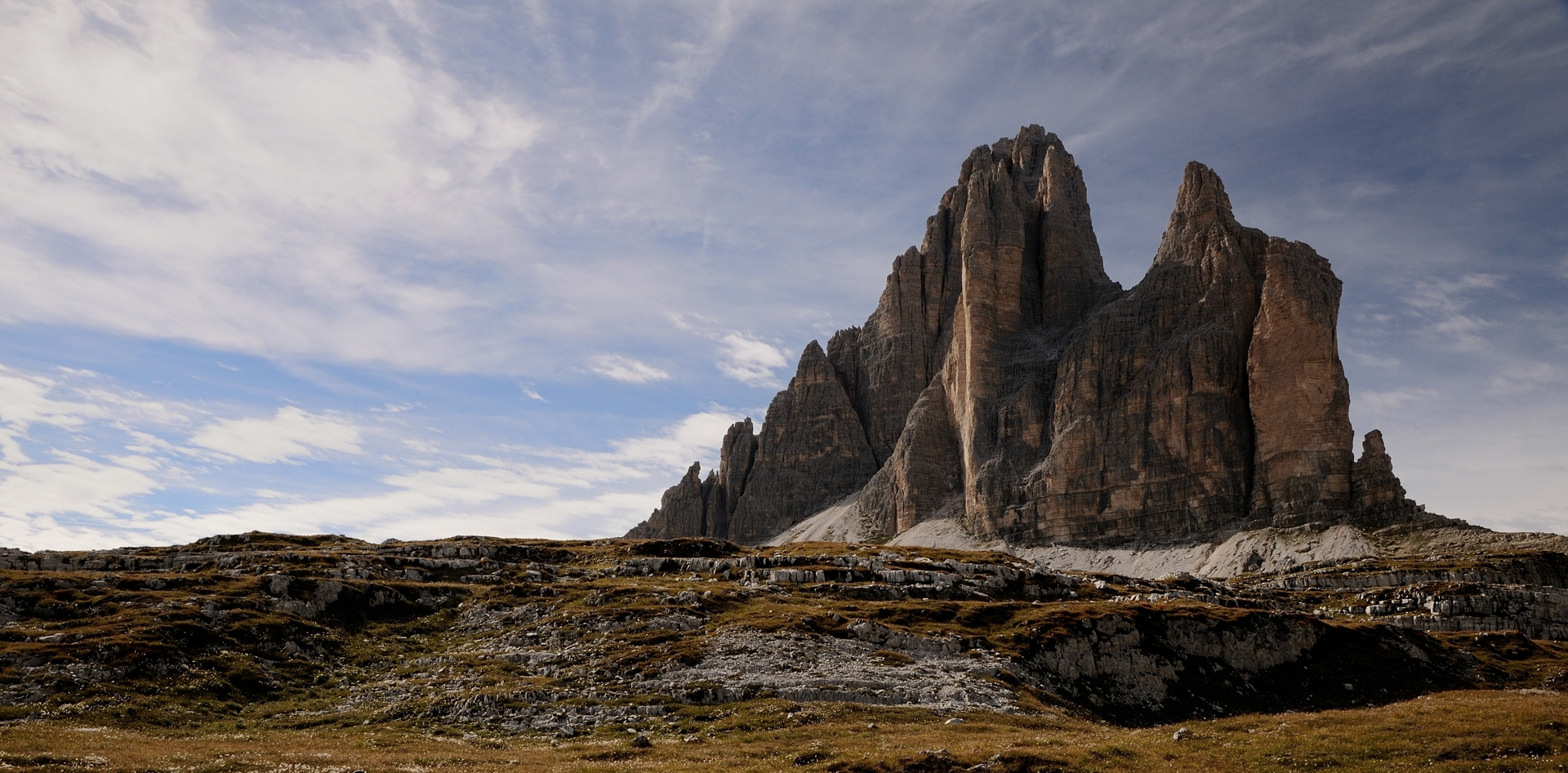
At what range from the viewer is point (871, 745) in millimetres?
41125

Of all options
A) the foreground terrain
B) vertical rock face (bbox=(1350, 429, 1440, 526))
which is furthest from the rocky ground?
→ vertical rock face (bbox=(1350, 429, 1440, 526))

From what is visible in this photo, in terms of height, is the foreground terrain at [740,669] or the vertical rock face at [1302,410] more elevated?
the vertical rock face at [1302,410]

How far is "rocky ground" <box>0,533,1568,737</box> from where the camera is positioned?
54.1 meters

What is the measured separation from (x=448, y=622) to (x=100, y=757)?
4934 centimetres

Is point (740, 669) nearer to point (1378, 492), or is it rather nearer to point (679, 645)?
point (679, 645)

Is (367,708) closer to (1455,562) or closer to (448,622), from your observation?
(448,622)

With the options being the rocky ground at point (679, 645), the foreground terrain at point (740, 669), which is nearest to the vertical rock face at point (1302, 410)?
the foreground terrain at point (740, 669)

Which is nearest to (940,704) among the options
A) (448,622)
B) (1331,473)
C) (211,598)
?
(448,622)

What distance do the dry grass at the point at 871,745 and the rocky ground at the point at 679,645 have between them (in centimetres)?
334

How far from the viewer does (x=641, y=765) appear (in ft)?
122

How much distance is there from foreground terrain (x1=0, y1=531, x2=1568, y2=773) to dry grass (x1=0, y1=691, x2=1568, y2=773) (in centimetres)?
24

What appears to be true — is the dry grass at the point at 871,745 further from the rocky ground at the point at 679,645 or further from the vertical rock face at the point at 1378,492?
the vertical rock face at the point at 1378,492

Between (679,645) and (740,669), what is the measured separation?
7.80 meters

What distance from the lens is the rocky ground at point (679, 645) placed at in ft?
177
